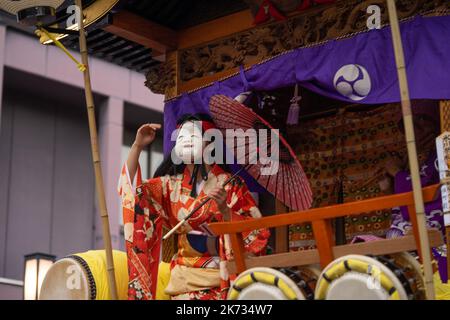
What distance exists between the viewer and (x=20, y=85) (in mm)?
19547

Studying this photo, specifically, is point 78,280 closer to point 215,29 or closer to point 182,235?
point 182,235

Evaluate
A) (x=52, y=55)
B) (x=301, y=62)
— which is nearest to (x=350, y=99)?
(x=301, y=62)

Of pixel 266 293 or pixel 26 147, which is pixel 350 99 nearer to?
pixel 266 293

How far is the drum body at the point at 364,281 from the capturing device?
4469 mm

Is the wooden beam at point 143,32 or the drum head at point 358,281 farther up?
the wooden beam at point 143,32

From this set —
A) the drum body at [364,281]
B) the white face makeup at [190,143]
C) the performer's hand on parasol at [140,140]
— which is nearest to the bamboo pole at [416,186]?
the drum body at [364,281]

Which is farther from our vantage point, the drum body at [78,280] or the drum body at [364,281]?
the drum body at [78,280]

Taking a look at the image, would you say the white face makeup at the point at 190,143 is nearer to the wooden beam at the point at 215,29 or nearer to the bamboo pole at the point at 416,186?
the wooden beam at the point at 215,29

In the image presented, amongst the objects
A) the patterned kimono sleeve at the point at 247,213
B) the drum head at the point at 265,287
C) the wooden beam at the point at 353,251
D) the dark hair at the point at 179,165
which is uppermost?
the dark hair at the point at 179,165

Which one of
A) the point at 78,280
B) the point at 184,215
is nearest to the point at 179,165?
the point at 184,215

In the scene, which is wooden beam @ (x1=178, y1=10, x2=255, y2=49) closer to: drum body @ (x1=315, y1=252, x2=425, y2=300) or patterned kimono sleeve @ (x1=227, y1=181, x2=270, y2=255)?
patterned kimono sleeve @ (x1=227, y1=181, x2=270, y2=255)

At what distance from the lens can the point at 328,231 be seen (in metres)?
5.05

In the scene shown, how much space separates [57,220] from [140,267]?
13.6 meters

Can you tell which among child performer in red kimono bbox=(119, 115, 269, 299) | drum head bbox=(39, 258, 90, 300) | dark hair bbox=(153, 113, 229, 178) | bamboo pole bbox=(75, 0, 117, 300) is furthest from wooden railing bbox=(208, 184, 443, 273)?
dark hair bbox=(153, 113, 229, 178)
